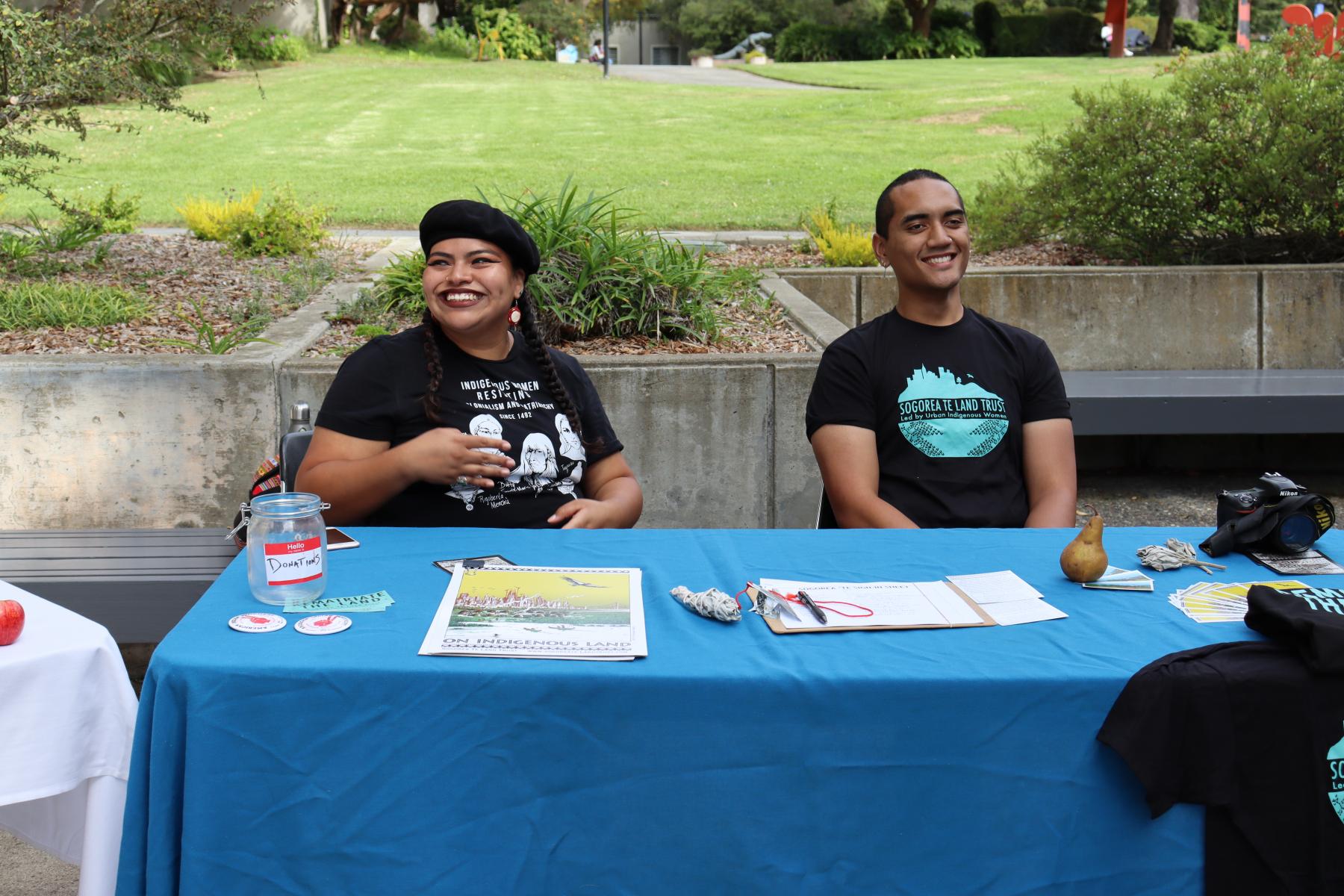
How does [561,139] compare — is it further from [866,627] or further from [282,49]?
[866,627]

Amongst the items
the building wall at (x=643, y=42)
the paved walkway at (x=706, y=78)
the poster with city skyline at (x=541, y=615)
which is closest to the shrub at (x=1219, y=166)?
the poster with city skyline at (x=541, y=615)

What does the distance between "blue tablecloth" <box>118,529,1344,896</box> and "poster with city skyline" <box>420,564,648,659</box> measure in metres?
0.06

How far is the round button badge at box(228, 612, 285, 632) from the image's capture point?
85.1 inches

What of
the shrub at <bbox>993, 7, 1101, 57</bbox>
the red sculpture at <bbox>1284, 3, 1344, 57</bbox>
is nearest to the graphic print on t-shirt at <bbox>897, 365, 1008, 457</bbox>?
the red sculpture at <bbox>1284, 3, 1344, 57</bbox>

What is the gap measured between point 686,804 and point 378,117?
73.1 ft

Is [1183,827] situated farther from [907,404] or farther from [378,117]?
[378,117]

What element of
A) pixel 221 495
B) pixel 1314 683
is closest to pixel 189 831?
→ pixel 1314 683

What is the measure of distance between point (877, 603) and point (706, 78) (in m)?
35.5

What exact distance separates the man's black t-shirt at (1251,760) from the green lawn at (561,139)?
10.1 metres

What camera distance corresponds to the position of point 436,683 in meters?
2.00

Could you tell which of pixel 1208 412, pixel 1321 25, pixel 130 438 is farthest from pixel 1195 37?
pixel 130 438

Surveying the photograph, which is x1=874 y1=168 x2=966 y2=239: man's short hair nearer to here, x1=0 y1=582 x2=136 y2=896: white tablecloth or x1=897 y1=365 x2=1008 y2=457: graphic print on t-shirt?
x1=897 y1=365 x2=1008 y2=457: graphic print on t-shirt

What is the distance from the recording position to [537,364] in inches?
132

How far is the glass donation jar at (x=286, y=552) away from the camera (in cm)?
227
